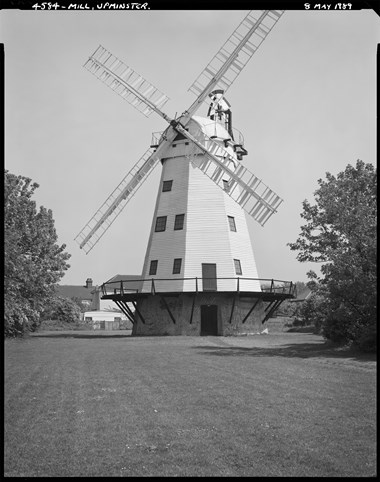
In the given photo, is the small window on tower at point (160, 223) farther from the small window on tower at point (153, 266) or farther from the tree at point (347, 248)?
the tree at point (347, 248)

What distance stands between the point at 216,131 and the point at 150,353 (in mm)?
17801

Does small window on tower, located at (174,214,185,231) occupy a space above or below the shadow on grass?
above

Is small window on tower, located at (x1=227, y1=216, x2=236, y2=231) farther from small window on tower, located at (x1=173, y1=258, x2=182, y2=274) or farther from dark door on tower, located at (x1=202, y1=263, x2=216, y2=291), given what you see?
small window on tower, located at (x1=173, y1=258, x2=182, y2=274)

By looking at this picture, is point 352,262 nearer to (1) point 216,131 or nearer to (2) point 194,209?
(2) point 194,209

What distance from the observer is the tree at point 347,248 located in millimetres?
19547

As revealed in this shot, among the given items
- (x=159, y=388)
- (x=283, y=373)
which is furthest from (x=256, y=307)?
(x=159, y=388)

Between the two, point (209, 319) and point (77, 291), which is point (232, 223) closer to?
point (209, 319)

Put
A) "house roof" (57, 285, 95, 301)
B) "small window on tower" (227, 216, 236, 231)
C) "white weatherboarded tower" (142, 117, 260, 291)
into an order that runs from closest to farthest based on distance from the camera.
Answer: "white weatherboarded tower" (142, 117, 260, 291) → "small window on tower" (227, 216, 236, 231) → "house roof" (57, 285, 95, 301)

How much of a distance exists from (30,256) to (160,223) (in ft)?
25.7

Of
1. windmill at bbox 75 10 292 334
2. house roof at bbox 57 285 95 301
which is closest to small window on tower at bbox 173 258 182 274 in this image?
windmill at bbox 75 10 292 334

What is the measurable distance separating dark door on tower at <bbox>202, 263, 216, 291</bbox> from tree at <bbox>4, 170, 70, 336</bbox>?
28.4 feet

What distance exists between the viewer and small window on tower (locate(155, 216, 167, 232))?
3381cm

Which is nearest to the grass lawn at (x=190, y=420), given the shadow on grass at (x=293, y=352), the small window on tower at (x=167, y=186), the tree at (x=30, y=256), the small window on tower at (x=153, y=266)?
the shadow on grass at (x=293, y=352)

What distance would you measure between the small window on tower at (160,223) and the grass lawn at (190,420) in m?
17.6
